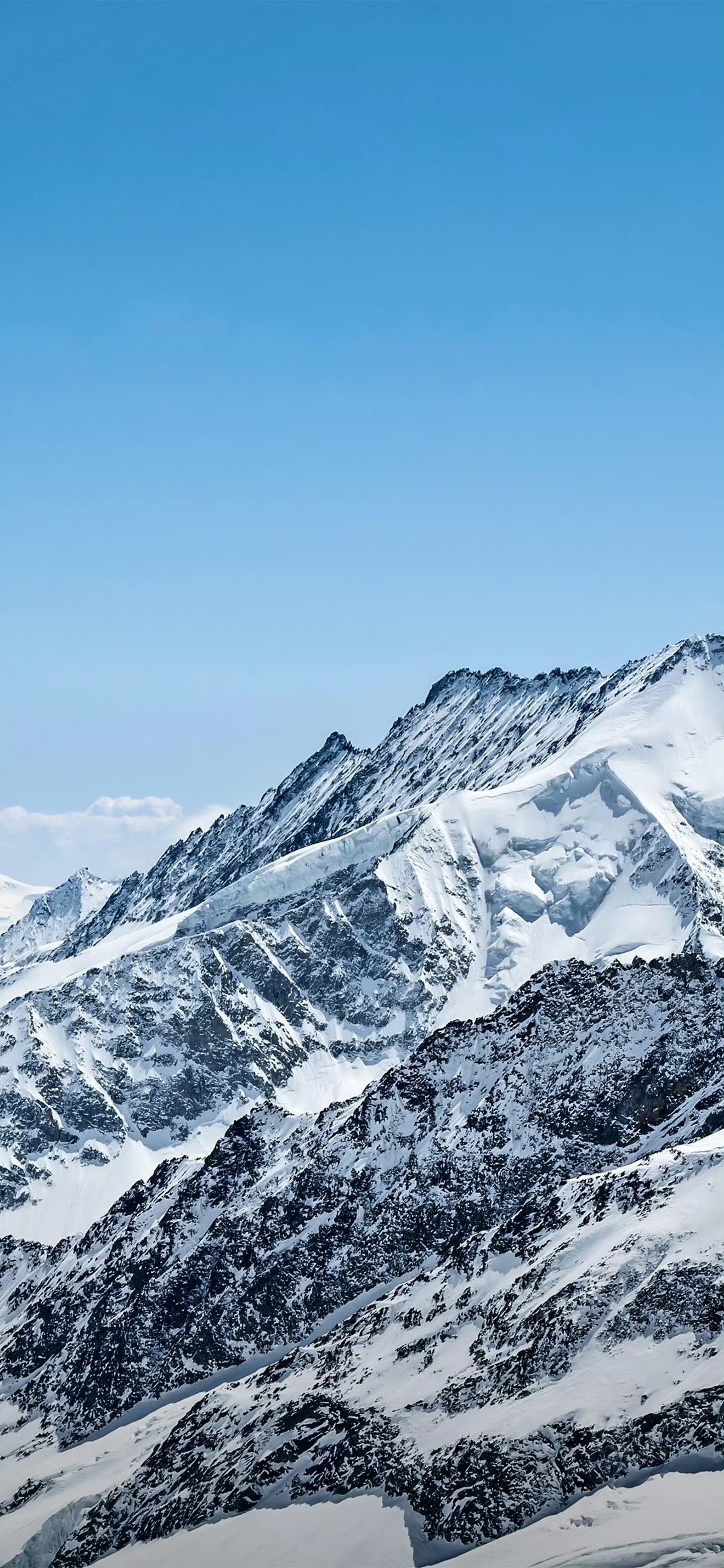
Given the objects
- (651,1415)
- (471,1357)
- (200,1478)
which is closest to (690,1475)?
(651,1415)

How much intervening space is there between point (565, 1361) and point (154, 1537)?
48.8 meters

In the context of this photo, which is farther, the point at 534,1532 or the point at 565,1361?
the point at 565,1361

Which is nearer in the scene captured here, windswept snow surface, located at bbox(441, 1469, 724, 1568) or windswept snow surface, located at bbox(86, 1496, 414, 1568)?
windswept snow surface, located at bbox(441, 1469, 724, 1568)

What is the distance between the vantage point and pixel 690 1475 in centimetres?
13962

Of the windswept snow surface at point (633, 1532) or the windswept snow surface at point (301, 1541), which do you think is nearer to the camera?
the windswept snow surface at point (633, 1532)

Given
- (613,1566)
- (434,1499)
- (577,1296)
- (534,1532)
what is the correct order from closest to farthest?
1. (613,1566)
2. (534,1532)
3. (434,1499)
4. (577,1296)

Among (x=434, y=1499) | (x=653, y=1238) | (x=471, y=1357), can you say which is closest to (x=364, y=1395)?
(x=471, y=1357)

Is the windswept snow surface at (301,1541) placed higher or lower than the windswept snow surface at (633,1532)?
higher

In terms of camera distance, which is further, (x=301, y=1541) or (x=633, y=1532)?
(x=301, y=1541)

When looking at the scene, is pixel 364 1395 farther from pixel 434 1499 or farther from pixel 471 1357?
pixel 434 1499

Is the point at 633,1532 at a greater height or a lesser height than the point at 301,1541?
lesser

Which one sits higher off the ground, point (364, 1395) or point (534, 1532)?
point (364, 1395)

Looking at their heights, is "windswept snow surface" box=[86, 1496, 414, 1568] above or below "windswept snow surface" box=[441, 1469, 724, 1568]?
above

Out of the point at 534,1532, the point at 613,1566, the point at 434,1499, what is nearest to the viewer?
the point at 613,1566
